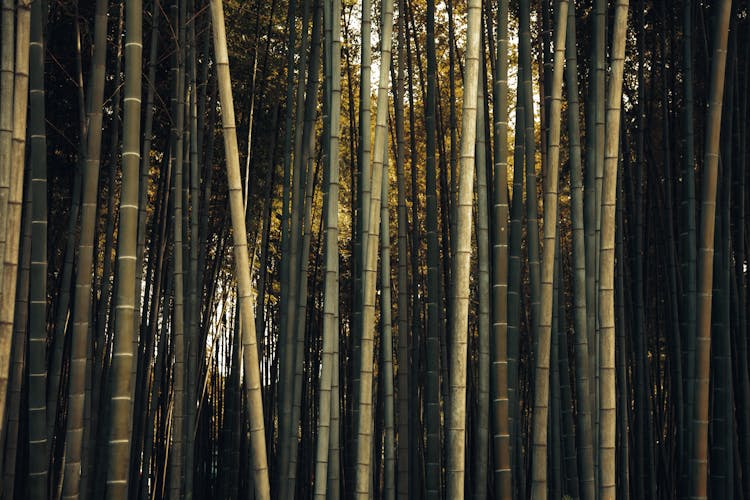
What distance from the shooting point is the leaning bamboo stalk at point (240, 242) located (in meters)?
1.84

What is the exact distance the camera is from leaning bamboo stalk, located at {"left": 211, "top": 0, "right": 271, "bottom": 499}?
1.84 metres

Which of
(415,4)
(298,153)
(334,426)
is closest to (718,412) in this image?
(334,426)

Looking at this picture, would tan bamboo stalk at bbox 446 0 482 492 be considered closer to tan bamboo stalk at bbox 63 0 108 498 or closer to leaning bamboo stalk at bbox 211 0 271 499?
leaning bamboo stalk at bbox 211 0 271 499

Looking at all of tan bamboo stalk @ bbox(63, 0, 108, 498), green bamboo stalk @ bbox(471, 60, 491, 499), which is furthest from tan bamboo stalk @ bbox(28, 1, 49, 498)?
green bamboo stalk @ bbox(471, 60, 491, 499)

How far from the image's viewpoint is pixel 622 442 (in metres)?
3.26

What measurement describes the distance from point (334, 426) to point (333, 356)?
0.73ft

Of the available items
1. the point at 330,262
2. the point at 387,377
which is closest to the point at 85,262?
the point at 330,262

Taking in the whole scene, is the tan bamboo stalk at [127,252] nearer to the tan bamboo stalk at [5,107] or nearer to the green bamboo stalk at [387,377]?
the tan bamboo stalk at [5,107]

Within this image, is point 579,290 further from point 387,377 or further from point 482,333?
point 387,377

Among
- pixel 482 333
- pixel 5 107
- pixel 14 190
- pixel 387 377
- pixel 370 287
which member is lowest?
pixel 387 377

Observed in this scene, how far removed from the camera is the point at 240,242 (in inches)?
73.6

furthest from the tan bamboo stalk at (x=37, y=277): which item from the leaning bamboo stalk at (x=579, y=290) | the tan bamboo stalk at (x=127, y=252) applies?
the leaning bamboo stalk at (x=579, y=290)

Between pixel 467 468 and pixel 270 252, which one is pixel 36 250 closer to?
pixel 467 468

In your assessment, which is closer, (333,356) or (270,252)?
(333,356)
